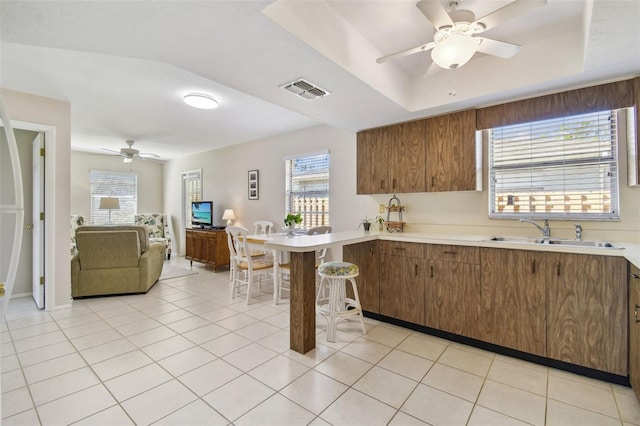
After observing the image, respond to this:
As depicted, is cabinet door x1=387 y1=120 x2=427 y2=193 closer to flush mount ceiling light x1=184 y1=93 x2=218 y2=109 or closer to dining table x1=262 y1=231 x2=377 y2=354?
dining table x1=262 y1=231 x2=377 y2=354

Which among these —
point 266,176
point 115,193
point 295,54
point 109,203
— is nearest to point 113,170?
point 115,193

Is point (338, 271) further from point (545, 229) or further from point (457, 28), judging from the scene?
point (457, 28)

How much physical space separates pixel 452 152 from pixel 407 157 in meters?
0.49

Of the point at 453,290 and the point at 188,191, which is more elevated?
the point at 188,191

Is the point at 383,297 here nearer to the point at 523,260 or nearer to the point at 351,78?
the point at 523,260

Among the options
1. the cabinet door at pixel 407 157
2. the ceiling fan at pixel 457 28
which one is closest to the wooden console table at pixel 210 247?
the cabinet door at pixel 407 157

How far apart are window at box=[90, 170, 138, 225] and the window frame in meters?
4.92

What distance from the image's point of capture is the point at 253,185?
18.8 feet

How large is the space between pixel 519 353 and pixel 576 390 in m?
0.42

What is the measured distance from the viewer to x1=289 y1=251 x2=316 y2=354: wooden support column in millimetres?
2504

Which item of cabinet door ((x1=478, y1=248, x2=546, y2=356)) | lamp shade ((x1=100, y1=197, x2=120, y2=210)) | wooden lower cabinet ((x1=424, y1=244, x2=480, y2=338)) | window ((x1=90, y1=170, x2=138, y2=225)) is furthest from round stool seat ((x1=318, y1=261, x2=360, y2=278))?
window ((x1=90, y1=170, x2=138, y2=225))

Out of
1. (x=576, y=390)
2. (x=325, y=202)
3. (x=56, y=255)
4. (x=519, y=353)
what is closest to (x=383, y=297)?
(x=519, y=353)

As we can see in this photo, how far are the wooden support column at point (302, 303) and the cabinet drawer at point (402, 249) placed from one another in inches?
37.1

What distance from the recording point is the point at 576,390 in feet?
6.65
